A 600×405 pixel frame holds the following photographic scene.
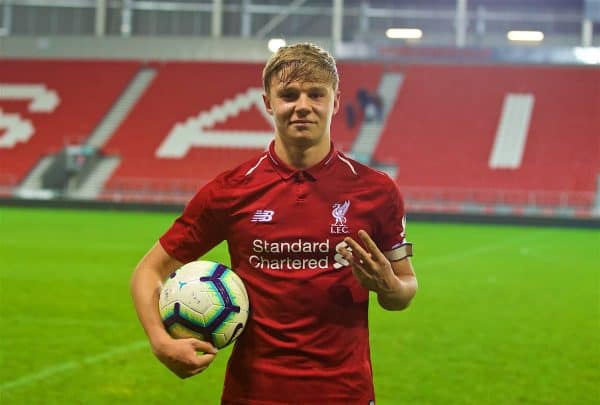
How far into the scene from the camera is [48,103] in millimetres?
34938

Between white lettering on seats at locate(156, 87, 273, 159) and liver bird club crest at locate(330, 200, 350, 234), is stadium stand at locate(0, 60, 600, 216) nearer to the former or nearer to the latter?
white lettering on seats at locate(156, 87, 273, 159)

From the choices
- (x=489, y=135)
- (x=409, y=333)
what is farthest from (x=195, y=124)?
(x=409, y=333)

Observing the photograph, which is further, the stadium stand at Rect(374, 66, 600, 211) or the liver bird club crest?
the stadium stand at Rect(374, 66, 600, 211)

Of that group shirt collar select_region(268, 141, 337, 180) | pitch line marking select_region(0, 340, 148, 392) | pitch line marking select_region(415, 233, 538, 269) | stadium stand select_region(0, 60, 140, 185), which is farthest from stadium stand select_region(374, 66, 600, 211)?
shirt collar select_region(268, 141, 337, 180)

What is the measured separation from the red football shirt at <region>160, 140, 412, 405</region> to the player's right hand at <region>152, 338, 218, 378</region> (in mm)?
229

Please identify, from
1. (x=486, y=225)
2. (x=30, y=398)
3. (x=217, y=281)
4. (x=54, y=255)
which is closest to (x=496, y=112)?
(x=486, y=225)

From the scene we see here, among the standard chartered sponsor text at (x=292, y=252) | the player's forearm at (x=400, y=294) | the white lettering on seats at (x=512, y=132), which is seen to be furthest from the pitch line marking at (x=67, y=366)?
the white lettering on seats at (x=512, y=132)

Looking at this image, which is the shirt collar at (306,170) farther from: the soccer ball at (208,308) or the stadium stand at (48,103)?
the stadium stand at (48,103)

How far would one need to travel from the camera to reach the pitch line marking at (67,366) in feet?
21.0

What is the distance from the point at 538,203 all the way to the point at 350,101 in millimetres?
8919

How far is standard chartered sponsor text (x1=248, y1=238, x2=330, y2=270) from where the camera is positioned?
3.02 m

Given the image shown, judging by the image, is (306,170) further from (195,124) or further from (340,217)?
(195,124)

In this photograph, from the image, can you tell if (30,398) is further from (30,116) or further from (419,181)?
(30,116)

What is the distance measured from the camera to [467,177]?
29125 millimetres
